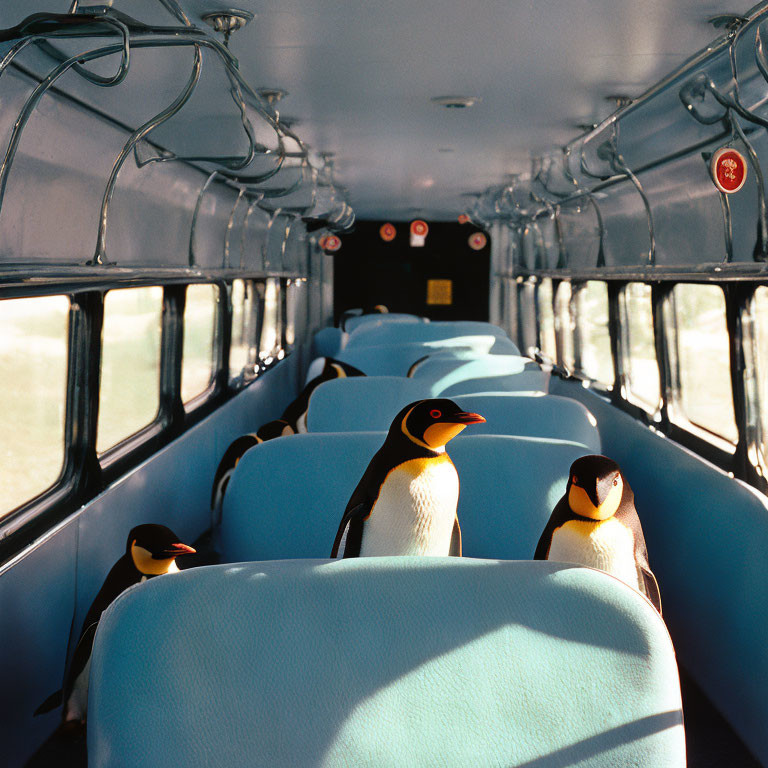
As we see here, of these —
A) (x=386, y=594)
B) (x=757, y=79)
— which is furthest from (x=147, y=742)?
(x=757, y=79)

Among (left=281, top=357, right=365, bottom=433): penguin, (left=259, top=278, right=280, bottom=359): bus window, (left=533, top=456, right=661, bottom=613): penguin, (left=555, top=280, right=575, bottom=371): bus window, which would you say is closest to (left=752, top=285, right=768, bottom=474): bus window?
(left=533, top=456, right=661, bottom=613): penguin

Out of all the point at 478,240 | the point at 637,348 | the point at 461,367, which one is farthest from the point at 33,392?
the point at 637,348

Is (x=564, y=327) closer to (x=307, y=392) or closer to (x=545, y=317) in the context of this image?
(x=545, y=317)

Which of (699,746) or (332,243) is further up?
(332,243)

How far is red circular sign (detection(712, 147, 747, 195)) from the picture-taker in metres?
2.52

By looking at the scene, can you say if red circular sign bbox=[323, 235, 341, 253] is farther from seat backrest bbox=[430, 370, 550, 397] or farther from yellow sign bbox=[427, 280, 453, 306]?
seat backrest bbox=[430, 370, 550, 397]

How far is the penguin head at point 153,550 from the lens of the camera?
2316 mm

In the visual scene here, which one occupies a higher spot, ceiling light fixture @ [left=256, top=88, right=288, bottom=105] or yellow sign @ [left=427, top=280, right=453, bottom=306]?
ceiling light fixture @ [left=256, top=88, right=288, bottom=105]

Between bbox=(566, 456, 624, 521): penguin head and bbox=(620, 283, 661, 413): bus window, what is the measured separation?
2723 millimetres

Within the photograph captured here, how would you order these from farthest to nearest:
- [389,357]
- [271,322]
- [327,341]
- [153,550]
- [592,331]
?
[327,341], [271,322], [592,331], [389,357], [153,550]

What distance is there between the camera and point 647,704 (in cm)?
114

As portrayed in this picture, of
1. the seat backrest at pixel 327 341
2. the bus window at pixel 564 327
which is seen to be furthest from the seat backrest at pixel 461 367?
the seat backrest at pixel 327 341

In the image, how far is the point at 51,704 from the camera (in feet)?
7.73

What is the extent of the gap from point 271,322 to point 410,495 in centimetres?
688
